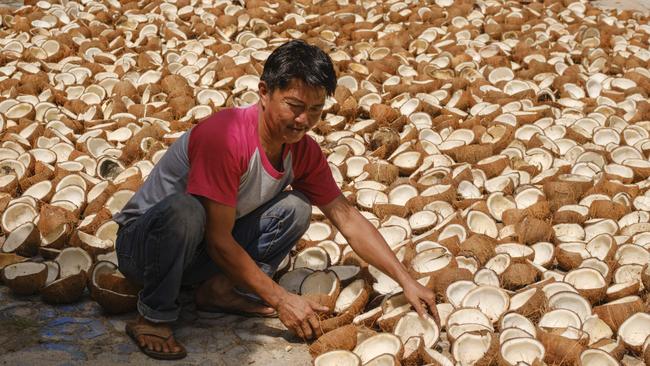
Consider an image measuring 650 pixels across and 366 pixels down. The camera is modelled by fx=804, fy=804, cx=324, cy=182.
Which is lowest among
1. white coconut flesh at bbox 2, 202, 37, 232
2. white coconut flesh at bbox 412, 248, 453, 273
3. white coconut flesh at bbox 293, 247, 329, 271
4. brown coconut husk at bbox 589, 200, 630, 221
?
brown coconut husk at bbox 589, 200, 630, 221

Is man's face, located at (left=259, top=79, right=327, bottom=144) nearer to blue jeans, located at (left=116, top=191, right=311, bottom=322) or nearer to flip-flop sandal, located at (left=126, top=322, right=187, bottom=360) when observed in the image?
blue jeans, located at (left=116, top=191, right=311, bottom=322)

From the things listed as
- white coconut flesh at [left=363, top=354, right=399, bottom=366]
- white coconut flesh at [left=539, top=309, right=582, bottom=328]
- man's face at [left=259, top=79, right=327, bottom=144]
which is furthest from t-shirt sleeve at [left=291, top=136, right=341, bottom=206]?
white coconut flesh at [left=539, top=309, right=582, bottom=328]

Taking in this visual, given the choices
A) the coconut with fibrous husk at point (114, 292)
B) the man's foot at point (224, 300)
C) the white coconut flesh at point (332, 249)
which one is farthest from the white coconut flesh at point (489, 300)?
the coconut with fibrous husk at point (114, 292)

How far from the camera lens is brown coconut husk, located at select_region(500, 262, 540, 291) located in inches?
111

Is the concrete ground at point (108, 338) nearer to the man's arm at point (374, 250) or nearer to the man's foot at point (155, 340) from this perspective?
the man's foot at point (155, 340)

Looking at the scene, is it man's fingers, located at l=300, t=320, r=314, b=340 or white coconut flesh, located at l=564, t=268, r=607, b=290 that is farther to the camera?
white coconut flesh, located at l=564, t=268, r=607, b=290

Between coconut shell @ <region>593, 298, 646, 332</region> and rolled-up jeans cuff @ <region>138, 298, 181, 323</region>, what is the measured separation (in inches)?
54.1

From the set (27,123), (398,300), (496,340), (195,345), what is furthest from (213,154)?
(27,123)

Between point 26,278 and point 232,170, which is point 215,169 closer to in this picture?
point 232,170

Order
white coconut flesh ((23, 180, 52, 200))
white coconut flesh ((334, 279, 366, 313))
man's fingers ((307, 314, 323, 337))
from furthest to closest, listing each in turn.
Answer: white coconut flesh ((23, 180, 52, 200)), white coconut flesh ((334, 279, 366, 313)), man's fingers ((307, 314, 323, 337))

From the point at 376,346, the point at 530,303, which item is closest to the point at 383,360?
the point at 376,346

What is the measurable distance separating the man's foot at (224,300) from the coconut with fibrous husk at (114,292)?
0.22 meters

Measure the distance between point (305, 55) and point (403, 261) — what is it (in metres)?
0.98

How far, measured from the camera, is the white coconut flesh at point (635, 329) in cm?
252
